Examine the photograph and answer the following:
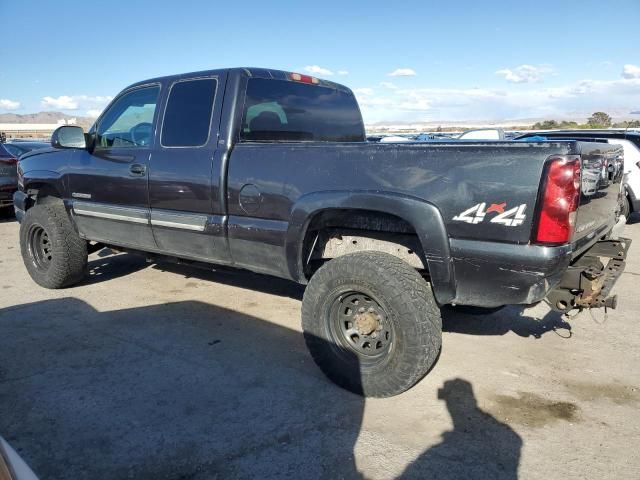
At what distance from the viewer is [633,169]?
29.0 ft

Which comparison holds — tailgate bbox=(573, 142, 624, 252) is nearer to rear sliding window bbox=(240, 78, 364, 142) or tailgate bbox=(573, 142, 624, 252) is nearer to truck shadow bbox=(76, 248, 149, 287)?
rear sliding window bbox=(240, 78, 364, 142)

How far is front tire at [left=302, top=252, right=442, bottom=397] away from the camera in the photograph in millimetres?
2834

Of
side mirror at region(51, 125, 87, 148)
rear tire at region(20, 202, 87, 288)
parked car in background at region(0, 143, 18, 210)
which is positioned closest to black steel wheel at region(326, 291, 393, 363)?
side mirror at region(51, 125, 87, 148)

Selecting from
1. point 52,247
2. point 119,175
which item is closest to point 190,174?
point 119,175

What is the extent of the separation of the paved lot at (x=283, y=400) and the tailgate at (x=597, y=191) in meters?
1.02

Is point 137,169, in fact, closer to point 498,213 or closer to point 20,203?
point 20,203

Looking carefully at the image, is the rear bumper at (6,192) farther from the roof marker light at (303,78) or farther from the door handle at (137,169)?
the roof marker light at (303,78)

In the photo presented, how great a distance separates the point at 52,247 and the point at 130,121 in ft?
5.28

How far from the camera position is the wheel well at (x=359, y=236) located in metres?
3.12

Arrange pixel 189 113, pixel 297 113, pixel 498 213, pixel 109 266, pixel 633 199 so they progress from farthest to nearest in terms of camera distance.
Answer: pixel 633 199
pixel 109 266
pixel 297 113
pixel 189 113
pixel 498 213

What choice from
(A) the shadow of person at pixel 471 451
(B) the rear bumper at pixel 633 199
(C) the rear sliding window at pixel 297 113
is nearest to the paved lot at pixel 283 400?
(A) the shadow of person at pixel 471 451

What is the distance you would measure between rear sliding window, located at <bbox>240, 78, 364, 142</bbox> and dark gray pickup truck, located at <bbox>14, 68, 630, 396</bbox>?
0.01 m

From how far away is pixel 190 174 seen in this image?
3758mm

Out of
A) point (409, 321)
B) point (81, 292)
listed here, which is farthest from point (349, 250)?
point (81, 292)
